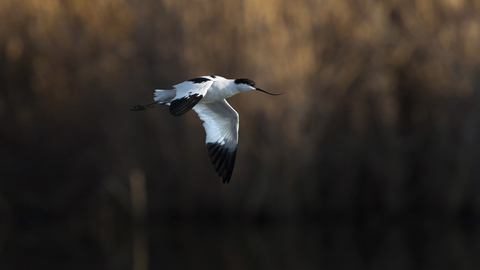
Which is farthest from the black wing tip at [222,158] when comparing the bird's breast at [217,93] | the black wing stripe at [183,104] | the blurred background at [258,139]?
the blurred background at [258,139]

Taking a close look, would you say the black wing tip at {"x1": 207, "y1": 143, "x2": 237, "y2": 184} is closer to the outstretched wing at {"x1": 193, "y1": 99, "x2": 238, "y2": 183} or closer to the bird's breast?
the outstretched wing at {"x1": 193, "y1": 99, "x2": 238, "y2": 183}

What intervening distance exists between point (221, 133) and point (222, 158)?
227mm

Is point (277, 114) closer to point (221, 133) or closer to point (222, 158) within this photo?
point (221, 133)

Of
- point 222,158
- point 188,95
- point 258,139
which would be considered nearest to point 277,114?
point 258,139

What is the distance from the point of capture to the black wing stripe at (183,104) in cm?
344

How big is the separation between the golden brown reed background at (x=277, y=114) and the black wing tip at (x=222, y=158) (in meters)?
2.45

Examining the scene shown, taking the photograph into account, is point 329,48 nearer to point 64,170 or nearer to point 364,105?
point 364,105

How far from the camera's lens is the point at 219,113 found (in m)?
4.81

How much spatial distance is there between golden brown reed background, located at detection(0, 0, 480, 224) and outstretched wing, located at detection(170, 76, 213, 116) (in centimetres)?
322

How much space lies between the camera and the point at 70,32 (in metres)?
7.47

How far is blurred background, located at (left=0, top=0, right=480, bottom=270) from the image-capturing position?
7230mm

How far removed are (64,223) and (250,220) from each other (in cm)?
242

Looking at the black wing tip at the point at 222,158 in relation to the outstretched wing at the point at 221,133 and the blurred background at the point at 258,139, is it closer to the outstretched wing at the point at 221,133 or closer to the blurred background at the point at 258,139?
the outstretched wing at the point at 221,133

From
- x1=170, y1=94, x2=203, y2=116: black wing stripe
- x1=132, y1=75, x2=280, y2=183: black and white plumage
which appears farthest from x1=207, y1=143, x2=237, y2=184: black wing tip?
x1=170, y1=94, x2=203, y2=116: black wing stripe
